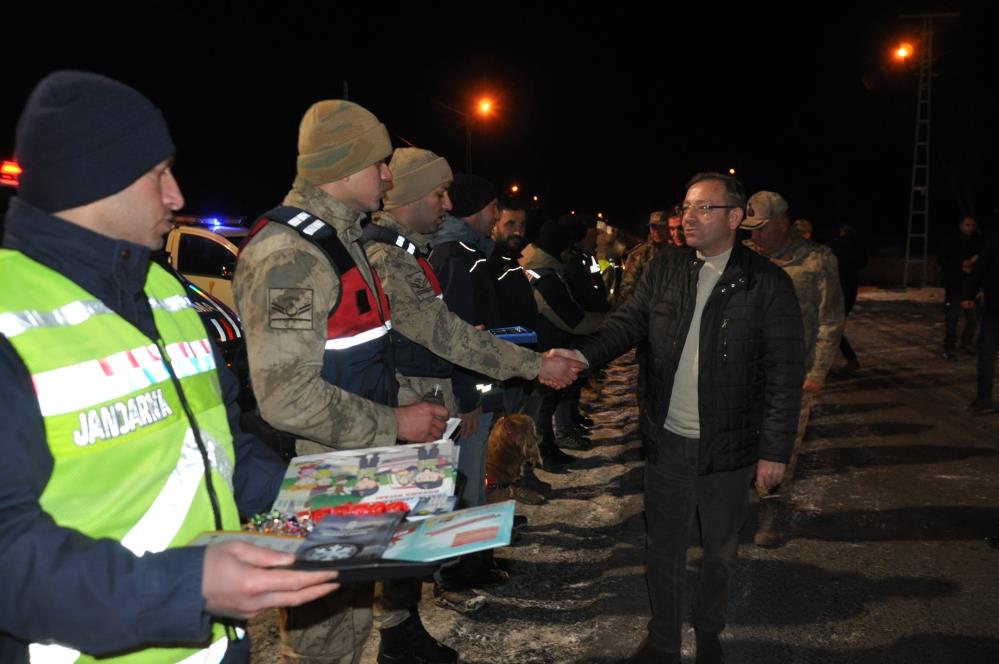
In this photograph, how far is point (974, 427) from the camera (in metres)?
8.23

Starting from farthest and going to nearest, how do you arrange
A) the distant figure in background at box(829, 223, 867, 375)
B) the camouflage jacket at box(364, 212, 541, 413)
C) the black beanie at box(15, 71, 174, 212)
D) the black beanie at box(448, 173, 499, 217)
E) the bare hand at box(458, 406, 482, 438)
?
1. the distant figure in background at box(829, 223, 867, 375)
2. the black beanie at box(448, 173, 499, 217)
3. the bare hand at box(458, 406, 482, 438)
4. the camouflage jacket at box(364, 212, 541, 413)
5. the black beanie at box(15, 71, 174, 212)

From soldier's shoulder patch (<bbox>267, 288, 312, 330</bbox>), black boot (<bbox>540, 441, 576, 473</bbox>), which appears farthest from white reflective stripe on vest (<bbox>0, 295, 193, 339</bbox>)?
black boot (<bbox>540, 441, 576, 473</bbox>)

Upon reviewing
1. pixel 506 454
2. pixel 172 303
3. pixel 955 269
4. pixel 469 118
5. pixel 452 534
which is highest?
pixel 469 118

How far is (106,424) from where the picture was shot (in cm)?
140

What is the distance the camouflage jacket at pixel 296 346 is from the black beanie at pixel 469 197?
8.97 ft

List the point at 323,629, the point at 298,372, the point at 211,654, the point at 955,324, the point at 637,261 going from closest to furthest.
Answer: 1. the point at 211,654
2. the point at 298,372
3. the point at 323,629
4. the point at 637,261
5. the point at 955,324

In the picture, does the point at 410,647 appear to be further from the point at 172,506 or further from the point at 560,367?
the point at 172,506

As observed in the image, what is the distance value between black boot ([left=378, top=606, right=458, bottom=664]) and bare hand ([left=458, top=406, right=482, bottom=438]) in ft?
3.23

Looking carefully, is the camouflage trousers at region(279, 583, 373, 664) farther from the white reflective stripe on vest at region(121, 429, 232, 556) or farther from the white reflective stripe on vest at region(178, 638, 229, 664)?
the white reflective stripe on vest at region(121, 429, 232, 556)

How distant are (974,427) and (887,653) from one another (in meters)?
5.59

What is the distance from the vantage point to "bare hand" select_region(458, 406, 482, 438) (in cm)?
421

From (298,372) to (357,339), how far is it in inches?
15.9

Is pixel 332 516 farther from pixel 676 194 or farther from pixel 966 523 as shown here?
pixel 676 194

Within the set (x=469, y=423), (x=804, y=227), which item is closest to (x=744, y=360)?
(x=469, y=423)
